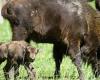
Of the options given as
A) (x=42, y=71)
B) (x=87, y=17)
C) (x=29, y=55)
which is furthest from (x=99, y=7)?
(x=29, y=55)

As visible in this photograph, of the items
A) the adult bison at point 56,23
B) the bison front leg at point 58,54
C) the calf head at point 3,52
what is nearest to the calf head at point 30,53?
the calf head at point 3,52

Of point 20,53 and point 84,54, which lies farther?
point 84,54

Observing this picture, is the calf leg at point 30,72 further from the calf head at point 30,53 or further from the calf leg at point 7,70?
the calf leg at point 7,70

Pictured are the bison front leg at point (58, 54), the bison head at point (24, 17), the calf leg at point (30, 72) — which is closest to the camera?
→ the calf leg at point (30, 72)

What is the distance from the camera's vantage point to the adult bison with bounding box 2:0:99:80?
1019 centimetres

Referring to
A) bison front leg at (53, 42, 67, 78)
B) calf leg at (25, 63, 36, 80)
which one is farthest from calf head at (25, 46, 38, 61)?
bison front leg at (53, 42, 67, 78)

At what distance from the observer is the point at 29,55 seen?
363 inches

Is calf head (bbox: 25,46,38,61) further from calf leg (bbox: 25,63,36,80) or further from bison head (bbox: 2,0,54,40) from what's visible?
bison head (bbox: 2,0,54,40)

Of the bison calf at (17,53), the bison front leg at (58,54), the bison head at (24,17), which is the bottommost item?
the bison front leg at (58,54)

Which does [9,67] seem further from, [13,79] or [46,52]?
[46,52]

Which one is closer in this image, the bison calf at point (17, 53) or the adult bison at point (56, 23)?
the bison calf at point (17, 53)

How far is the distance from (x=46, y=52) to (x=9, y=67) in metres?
3.58

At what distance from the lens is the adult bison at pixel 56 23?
10.2 metres

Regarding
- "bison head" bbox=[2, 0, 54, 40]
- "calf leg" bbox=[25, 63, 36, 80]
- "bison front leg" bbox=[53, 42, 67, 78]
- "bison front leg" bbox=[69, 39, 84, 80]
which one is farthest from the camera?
"bison front leg" bbox=[53, 42, 67, 78]
